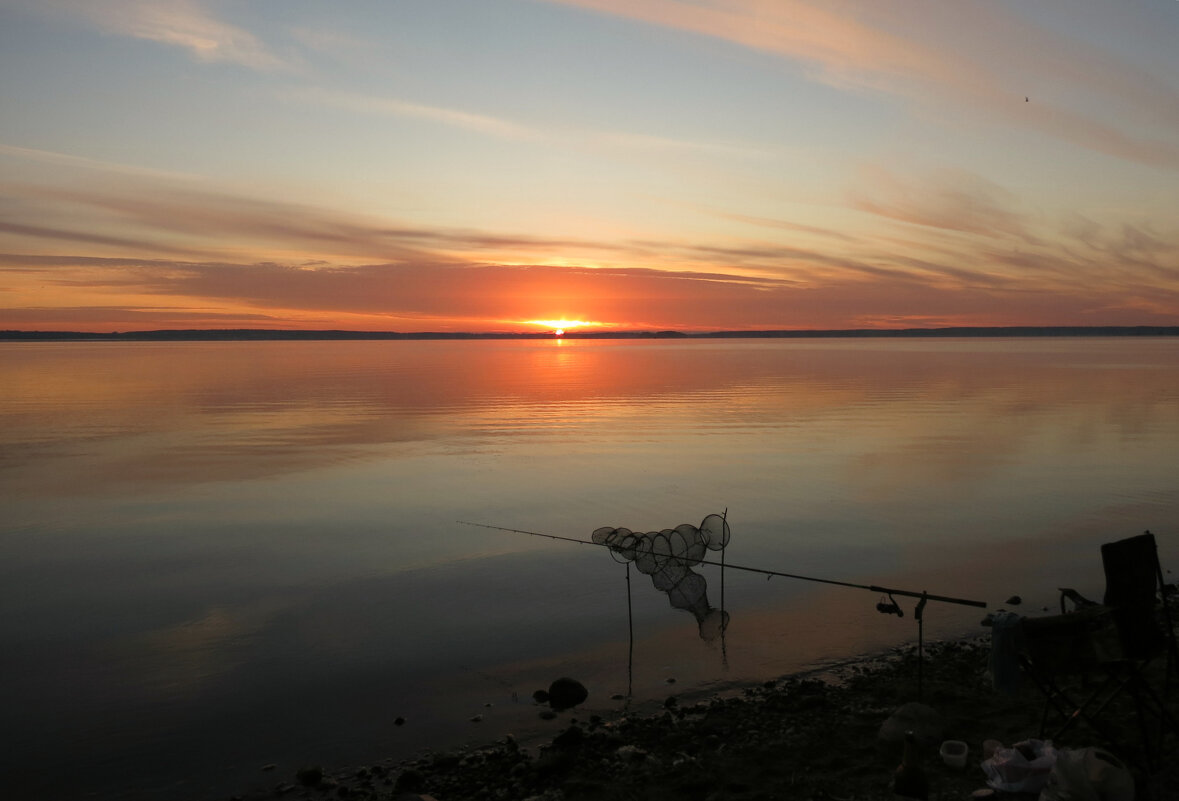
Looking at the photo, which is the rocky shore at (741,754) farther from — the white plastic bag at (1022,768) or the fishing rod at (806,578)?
A: the fishing rod at (806,578)

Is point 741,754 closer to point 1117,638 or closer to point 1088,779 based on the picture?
point 1088,779

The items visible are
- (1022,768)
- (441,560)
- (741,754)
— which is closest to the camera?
(1022,768)

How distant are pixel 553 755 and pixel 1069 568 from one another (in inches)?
417

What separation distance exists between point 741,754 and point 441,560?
343 inches

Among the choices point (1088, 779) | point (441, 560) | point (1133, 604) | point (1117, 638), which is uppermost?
point (1133, 604)

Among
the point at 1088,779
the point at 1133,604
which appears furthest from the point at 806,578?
the point at 1088,779

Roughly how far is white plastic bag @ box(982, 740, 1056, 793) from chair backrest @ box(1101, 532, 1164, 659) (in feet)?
3.22

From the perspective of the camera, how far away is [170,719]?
361 inches

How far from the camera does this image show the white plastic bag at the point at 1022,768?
623 cm

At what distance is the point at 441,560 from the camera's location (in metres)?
15.4

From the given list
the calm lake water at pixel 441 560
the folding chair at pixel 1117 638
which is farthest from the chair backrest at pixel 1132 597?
the calm lake water at pixel 441 560

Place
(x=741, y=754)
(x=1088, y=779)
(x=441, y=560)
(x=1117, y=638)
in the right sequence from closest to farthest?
(x=1088, y=779) → (x=1117, y=638) → (x=741, y=754) → (x=441, y=560)

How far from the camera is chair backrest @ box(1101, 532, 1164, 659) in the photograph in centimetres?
634

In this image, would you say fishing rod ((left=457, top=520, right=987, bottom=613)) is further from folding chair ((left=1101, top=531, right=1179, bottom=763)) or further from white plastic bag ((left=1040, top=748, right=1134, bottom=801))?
white plastic bag ((left=1040, top=748, right=1134, bottom=801))
